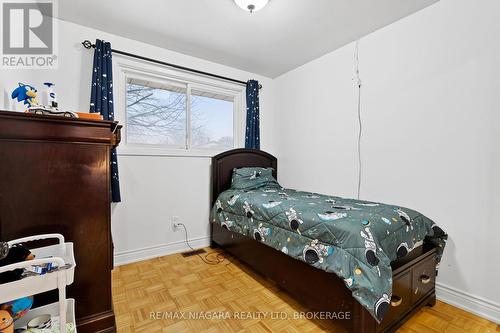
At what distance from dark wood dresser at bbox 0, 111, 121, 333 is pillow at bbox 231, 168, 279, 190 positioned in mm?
1631

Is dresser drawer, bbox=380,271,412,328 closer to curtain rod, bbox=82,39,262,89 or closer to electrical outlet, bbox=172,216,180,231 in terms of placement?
electrical outlet, bbox=172,216,180,231

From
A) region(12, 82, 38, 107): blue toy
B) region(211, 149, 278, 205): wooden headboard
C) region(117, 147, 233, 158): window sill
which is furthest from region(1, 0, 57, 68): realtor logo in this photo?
region(211, 149, 278, 205): wooden headboard

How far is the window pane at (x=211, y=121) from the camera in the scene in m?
2.96

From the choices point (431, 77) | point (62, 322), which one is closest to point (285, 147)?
point (431, 77)

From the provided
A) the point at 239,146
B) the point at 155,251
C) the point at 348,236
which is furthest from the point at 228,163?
the point at 348,236

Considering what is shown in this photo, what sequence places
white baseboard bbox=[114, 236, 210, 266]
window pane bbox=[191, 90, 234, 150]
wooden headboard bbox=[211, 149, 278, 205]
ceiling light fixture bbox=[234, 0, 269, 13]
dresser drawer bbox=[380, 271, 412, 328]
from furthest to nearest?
window pane bbox=[191, 90, 234, 150]
wooden headboard bbox=[211, 149, 278, 205]
white baseboard bbox=[114, 236, 210, 266]
ceiling light fixture bbox=[234, 0, 269, 13]
dresser drawer bbox=[380, 271, 412, 328]

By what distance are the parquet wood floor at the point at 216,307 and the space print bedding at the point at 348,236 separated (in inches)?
15.8

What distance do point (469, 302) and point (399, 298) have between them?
31.8 inches

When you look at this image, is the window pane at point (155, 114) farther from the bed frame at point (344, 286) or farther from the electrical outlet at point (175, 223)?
the bed frame at point (344, 286)

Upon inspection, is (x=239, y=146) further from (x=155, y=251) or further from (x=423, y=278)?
(x=423, y=278)

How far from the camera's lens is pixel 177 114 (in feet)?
9.33

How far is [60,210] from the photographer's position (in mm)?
1151

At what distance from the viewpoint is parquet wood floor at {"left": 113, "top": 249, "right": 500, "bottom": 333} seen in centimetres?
146

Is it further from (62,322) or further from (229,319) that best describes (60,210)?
(229,319)
